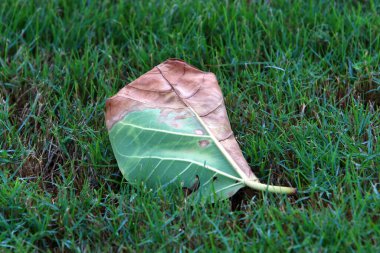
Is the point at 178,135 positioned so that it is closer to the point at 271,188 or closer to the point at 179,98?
the point at 179,98

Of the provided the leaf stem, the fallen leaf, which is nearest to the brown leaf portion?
the fallen leaf

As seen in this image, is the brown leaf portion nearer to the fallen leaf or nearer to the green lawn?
the fallen leaf

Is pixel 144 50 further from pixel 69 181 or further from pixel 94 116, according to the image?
pixel 69 181

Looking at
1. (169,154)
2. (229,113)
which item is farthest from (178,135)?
(229,113)

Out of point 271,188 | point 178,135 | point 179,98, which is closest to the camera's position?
point 271,188

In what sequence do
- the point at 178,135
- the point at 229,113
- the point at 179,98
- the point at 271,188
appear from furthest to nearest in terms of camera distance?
1. the point at 229,113
2. the point at 179,98
3. the point at 178,135
4. the point at 271,188
